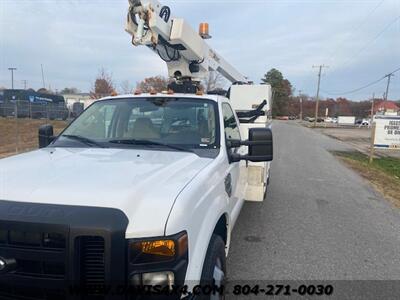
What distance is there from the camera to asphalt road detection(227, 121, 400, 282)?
166 inches

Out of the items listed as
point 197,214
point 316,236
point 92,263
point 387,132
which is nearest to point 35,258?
point 92,263

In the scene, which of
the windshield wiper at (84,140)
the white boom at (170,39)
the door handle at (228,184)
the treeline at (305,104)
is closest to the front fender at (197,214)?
the door handle at (228,184)

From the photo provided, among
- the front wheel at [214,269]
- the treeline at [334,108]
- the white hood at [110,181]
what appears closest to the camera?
the white hood at [110,181]

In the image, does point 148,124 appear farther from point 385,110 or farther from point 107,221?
point 385,110

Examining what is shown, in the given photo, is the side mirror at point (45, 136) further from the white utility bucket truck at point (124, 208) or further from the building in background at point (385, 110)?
the building in background at point (385, 110)

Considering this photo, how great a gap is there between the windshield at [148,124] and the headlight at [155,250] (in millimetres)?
1537

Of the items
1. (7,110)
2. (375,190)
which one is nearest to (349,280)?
(375,190)

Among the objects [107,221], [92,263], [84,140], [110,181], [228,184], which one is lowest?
[92,263]

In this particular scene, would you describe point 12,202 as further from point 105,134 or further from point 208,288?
point 105,134

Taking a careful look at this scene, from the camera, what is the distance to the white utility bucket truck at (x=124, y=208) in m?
1.92

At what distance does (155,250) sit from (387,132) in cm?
1618

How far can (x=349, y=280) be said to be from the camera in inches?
157

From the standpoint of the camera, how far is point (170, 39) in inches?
232

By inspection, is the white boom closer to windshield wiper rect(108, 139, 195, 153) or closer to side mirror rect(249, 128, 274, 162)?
windshield wiper rect(108, 139, 195, 153)
